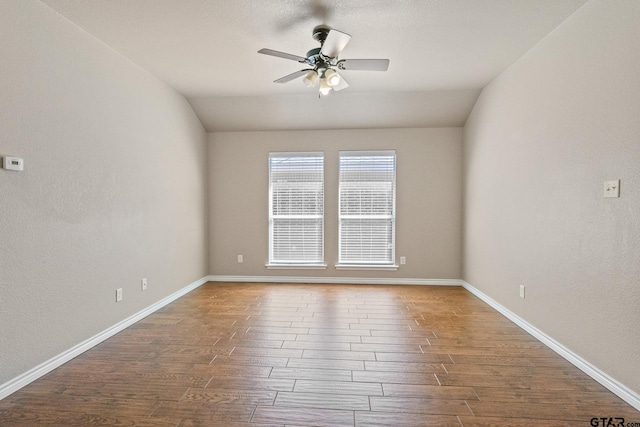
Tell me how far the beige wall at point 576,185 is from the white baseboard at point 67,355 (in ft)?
12.5

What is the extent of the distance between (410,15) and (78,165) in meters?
2.88

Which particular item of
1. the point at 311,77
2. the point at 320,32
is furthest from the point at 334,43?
the point at 311,77

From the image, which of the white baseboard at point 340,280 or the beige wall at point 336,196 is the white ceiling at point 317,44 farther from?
the white baseboard at point 340,280

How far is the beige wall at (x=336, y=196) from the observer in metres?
4.77

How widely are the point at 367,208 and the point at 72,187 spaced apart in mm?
3609

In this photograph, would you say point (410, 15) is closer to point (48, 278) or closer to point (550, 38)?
point (550, 38)

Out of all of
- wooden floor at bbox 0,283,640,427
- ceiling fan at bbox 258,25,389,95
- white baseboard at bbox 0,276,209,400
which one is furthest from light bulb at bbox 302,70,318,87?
white baseboard at bbox 0,276,209,400

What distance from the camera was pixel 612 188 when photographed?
2.05m

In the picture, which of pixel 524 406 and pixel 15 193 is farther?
pixel 15 193

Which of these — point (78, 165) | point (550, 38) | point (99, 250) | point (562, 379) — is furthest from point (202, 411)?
point (550, 38)

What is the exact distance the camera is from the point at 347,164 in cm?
490

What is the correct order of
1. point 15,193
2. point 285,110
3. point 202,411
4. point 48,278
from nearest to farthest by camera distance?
point 202,411
point 15,193
point 48,278
point 285,110

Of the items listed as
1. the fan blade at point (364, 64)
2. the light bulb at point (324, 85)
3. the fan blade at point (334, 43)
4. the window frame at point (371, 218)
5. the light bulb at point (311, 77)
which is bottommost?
the window frame at point (371, 218)

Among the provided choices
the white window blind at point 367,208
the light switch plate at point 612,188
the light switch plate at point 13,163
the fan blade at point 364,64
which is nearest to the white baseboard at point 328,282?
the white window blind at point 367,208
